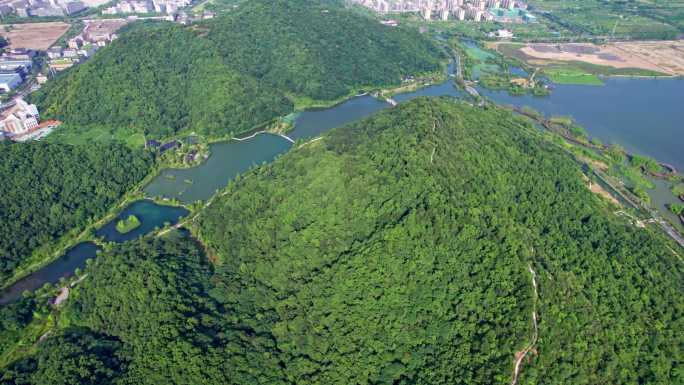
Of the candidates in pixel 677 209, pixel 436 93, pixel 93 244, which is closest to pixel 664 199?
pixel 677 209

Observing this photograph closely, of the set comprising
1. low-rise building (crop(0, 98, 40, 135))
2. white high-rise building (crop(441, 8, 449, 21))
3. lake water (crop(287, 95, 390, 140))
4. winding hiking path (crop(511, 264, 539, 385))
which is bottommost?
winding hiking path (crop(511, 264, 539, 385))

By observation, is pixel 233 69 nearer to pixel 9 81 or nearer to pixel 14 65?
pixel 9 81

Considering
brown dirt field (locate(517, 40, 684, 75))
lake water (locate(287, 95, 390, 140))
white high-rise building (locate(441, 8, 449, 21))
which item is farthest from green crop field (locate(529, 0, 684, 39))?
lake water (locate(287, 95, 390, 140))

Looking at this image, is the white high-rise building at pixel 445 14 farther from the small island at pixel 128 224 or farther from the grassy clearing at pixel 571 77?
the small island at pixel 128 224

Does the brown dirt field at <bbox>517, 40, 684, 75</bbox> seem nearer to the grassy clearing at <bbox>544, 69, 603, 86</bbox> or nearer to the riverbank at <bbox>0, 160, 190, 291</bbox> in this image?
the grassy clearing at <bbox>544, 69, 603, 86</bbox>

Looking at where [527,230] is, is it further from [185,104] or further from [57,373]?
[185,104]
